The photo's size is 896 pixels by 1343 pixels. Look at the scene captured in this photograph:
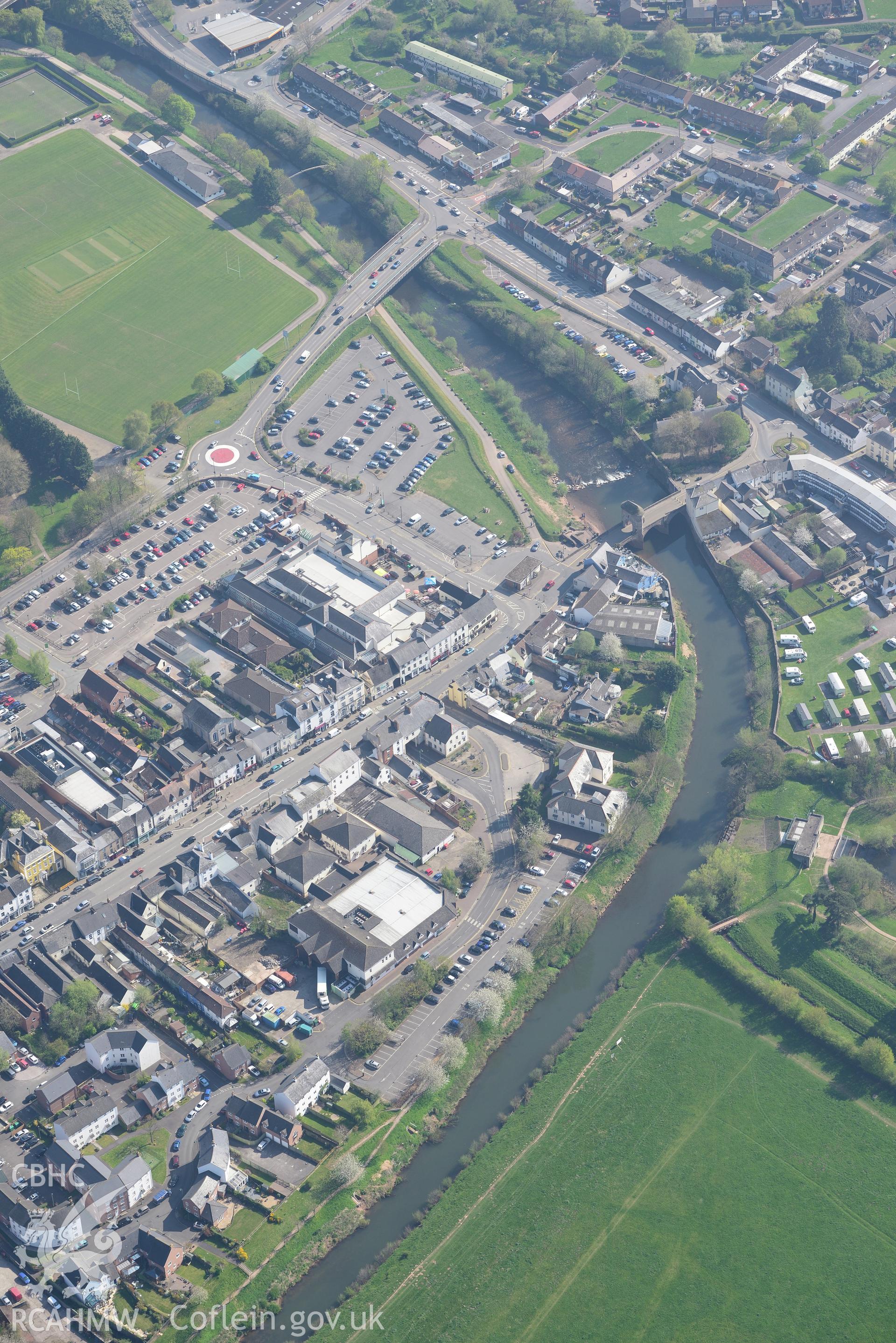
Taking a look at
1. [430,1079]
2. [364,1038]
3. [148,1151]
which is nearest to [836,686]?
[430,1079]

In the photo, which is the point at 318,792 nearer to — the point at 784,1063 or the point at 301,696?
the point at 301,696

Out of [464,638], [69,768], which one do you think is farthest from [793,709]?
[69,768]

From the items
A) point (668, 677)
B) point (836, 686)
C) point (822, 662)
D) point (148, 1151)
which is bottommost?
point (148, 1151)

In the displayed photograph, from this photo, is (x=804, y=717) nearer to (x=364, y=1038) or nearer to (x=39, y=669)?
(x=364, y=1038)

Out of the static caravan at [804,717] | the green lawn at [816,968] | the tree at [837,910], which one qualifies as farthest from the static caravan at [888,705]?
the tree at [837,910]

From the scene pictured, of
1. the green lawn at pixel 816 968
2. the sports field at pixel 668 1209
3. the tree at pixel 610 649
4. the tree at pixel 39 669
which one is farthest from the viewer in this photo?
the tree at pixel 610 649

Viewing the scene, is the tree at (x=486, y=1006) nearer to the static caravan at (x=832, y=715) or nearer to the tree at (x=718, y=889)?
the tree at (x=718, y=889)

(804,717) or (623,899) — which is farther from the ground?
(804,717)
